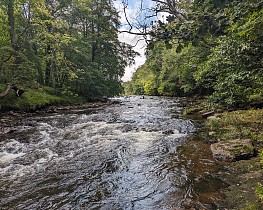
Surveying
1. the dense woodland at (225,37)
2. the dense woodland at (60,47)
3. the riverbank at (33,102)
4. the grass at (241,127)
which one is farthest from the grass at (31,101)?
the grass at (241,127)

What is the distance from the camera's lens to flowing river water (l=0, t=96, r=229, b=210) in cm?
365

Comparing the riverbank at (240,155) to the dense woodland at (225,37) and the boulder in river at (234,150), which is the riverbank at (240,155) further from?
the dense woodland at (225,37)

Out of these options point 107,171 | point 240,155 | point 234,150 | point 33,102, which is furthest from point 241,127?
point 33,102

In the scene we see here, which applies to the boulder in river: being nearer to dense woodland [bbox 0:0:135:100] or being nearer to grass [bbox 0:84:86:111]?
dense woodland [bbox 0:0:135:100]

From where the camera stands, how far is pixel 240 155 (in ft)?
16.5

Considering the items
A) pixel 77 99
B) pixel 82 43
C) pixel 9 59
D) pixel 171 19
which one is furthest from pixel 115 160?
pixel 82 43

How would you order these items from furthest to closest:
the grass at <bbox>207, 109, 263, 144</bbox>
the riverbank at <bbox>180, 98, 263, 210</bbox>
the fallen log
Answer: the fallen log
the grass at <bbox>207, 109, 263, 144</bbox>
the riverbank at <bbox>180, 98, 263, 210</bbox>

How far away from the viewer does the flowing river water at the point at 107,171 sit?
365cm

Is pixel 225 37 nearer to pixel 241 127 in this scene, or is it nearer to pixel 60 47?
pixel 241 127

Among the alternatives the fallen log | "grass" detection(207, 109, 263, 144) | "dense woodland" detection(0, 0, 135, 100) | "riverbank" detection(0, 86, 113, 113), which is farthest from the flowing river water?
"dense woodland" detection(0, 0, 135, 100)

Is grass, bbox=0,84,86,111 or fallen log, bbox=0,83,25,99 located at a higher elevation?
fallen log, bbox=0,83,25,99

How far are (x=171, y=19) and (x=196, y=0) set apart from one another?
538 mm

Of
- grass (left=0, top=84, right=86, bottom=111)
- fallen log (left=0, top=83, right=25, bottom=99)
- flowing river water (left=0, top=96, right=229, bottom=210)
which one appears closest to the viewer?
flowing river water (left=0, top=96, right=229, bottom=210)

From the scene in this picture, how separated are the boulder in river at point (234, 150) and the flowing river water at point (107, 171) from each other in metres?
0.29
